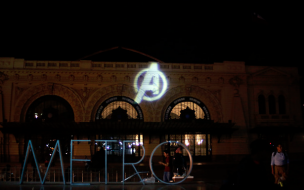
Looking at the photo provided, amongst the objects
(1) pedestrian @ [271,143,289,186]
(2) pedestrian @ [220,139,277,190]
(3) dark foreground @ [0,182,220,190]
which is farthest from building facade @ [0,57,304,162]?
(2) pedestrian @ [220,139,277,190]

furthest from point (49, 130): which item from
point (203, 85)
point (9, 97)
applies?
point (203, 85)

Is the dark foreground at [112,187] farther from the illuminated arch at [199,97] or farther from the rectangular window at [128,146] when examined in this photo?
the illuminated arch at [199,97]

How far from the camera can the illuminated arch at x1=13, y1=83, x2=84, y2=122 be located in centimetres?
2877

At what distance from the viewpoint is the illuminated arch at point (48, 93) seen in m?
28.8

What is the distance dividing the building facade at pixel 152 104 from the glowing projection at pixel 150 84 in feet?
0.34

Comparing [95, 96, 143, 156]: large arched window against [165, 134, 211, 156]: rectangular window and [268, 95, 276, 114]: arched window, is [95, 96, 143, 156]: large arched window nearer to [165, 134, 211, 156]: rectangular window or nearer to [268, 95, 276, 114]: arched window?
[165, 134, 211, 156]: rectangular window

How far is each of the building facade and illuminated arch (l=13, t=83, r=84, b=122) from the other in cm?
9

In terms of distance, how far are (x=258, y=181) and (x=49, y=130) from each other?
82.2 ft

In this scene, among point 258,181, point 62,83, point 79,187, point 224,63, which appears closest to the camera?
point 258,181

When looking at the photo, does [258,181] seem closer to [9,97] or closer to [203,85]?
[203,85]

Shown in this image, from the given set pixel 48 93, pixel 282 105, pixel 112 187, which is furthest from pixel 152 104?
pixel 112 187

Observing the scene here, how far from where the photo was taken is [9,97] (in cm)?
2872

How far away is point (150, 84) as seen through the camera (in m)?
30.3

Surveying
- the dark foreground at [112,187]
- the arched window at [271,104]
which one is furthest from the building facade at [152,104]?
the dark foreground at [112,187]
